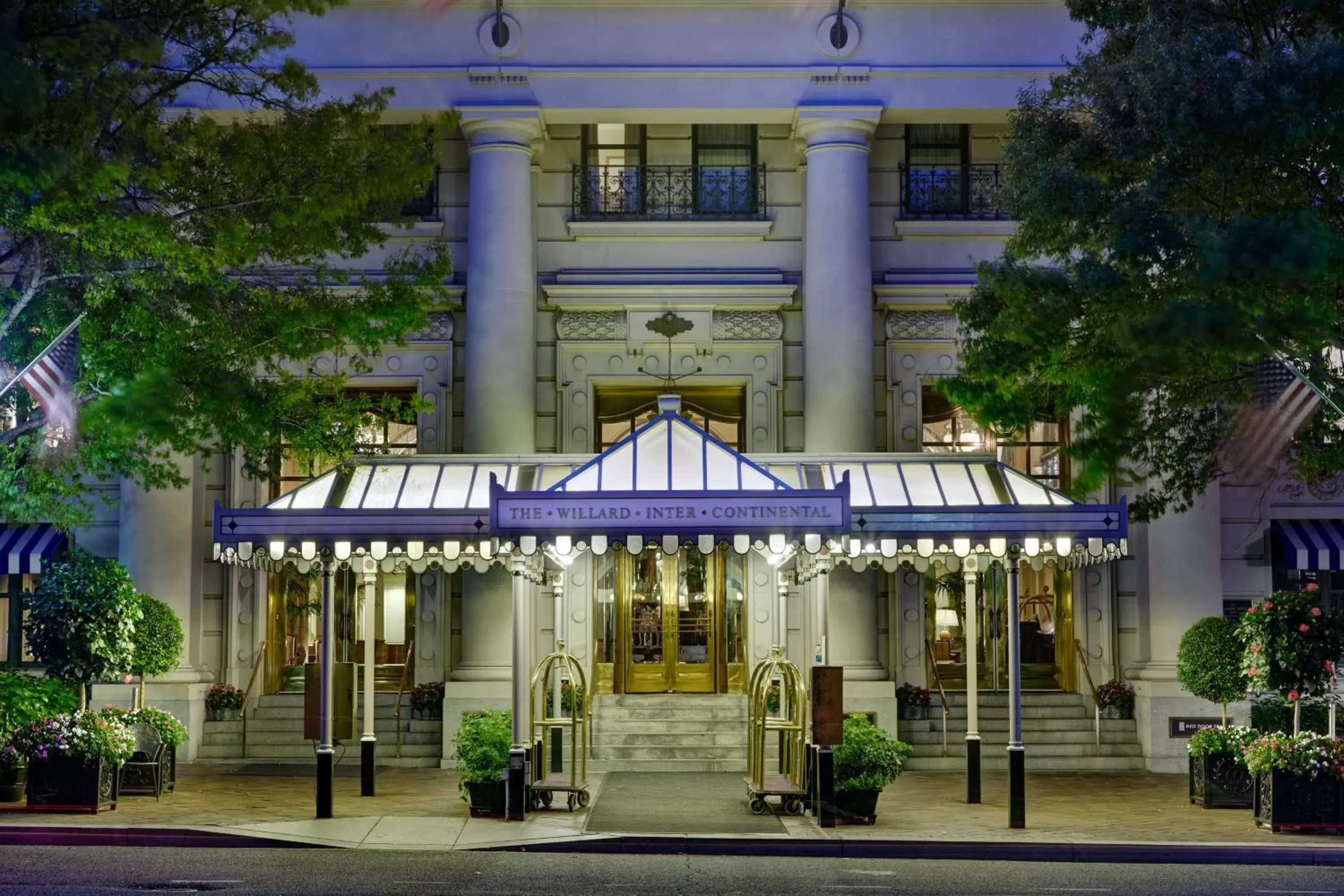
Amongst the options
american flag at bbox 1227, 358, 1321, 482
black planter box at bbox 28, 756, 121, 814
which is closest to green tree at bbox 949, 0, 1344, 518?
american flag at bbox 1227, 358, 1321, 482

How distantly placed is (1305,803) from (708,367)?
12000 millimetres

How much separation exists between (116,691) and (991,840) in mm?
13998

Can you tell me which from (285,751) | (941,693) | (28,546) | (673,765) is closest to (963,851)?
(673,765)

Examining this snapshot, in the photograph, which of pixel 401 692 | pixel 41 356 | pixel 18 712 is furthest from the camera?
pixel 401 692

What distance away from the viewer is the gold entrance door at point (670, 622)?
A: 26844 mm

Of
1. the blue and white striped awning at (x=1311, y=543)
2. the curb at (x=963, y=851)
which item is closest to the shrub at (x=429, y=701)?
the curb at (x=963, y=851)

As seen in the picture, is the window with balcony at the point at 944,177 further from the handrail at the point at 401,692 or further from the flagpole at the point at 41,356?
the flagpole at the point at 41,356

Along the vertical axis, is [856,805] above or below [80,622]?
below

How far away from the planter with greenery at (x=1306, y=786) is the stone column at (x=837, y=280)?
896 centimetres

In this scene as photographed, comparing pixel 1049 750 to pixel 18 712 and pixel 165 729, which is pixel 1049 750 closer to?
pixel 165 729

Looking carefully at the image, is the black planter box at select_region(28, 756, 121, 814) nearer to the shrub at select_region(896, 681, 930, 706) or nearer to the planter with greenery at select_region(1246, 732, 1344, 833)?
the shrub at select_region(896, 681, 930, 706)

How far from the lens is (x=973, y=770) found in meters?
20.8

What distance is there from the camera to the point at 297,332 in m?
21.0

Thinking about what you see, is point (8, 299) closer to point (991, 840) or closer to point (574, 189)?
point (574, 189)
